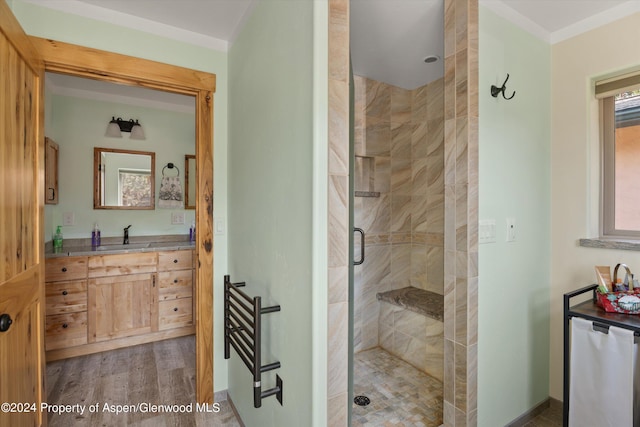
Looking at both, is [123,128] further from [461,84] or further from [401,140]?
[461,84]

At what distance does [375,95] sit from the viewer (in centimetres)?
289

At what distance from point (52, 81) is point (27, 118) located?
1.99 m

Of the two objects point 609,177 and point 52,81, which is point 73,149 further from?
point 609,177

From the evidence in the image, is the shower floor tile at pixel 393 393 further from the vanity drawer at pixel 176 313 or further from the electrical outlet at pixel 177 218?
the electrical outlet at pixel 177 218

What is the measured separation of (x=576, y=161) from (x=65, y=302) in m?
4.08

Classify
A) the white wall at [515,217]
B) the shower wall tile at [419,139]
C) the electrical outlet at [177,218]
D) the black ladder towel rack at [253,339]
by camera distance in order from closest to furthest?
the black ladder towel rack at [253,339], the white wall at [515,217], the shower wall tile at [419,139], the electrical outlet at [177,218]

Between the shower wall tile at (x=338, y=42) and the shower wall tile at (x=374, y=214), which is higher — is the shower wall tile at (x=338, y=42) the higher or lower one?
the higher one

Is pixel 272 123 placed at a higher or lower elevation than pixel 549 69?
lower

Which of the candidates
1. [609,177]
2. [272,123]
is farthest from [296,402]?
[609,177]

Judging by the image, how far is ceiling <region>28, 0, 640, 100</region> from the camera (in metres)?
1.75

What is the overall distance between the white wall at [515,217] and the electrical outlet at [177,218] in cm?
322

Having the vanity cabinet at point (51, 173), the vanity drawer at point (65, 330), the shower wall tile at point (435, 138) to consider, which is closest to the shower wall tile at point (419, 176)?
the shower wall tile at point (435, 138)

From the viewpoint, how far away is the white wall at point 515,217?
1.68 meters

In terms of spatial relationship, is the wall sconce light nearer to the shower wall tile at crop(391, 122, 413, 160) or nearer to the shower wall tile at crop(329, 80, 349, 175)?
the shower wall tile at crop(391, 122, 413, 160)
